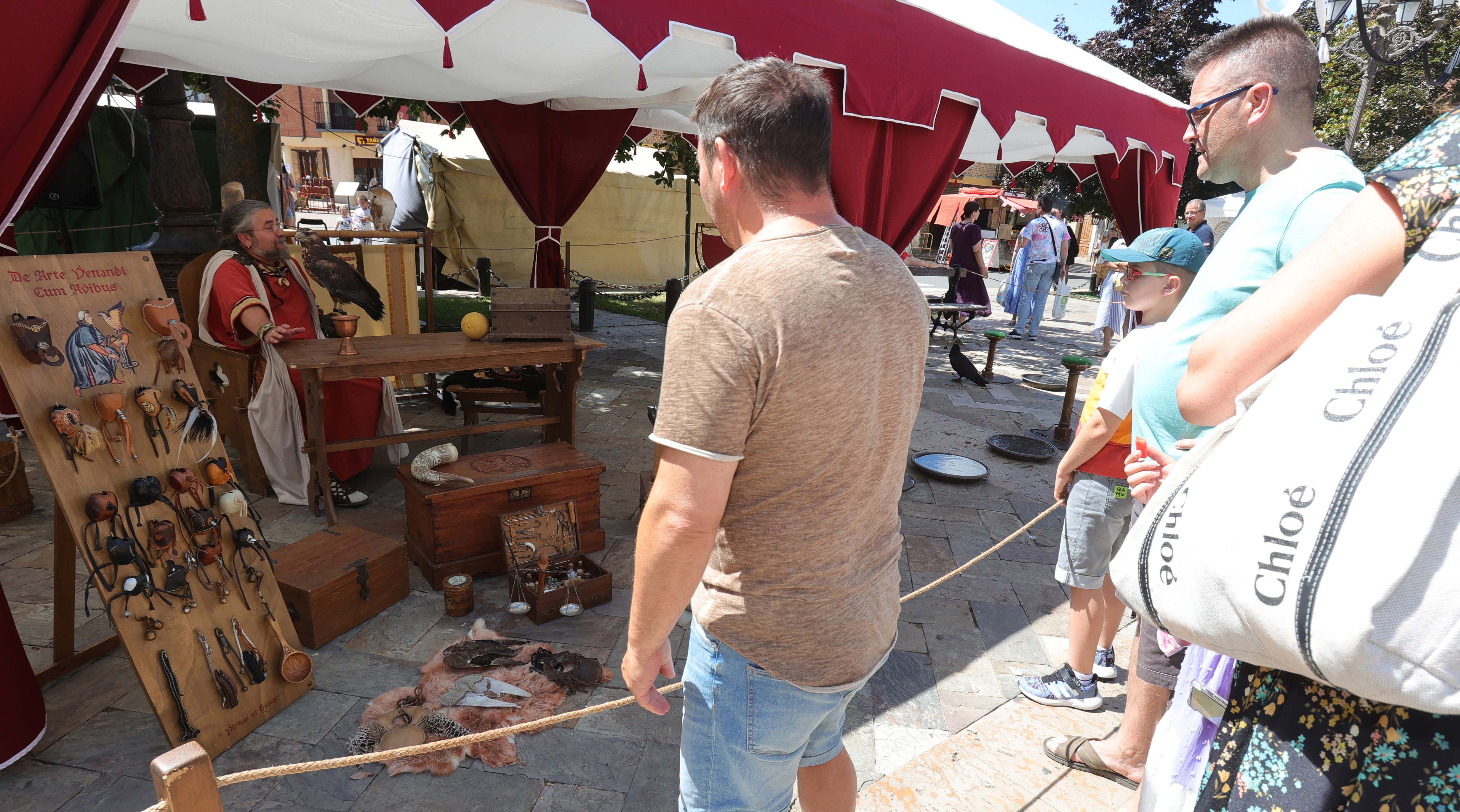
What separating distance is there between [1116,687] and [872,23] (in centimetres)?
351

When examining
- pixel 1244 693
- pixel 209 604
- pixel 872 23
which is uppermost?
pixel 872 23

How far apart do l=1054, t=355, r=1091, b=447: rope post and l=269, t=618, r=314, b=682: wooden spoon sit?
18.8 feet

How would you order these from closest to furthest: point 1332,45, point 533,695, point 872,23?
point 533,695 < point 872,23 < point 1332,45

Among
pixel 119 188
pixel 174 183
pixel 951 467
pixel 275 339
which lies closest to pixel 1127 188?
pixel 951 467

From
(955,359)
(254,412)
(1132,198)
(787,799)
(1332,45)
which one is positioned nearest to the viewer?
(787,799)

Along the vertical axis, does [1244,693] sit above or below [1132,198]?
below

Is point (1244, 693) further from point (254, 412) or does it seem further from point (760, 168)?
point (254, 412)

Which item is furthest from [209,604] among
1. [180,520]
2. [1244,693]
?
[1244,693]

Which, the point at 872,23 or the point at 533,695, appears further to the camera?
the point at 872,23

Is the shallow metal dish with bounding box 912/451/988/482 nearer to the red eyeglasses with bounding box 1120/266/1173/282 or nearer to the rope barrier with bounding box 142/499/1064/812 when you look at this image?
the red eyeglasses with bounding box 1120/266/1173/282

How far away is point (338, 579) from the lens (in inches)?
123

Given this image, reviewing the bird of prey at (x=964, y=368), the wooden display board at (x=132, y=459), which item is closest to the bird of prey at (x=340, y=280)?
the wooden display board at (x=132, y=459)

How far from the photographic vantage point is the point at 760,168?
128cm

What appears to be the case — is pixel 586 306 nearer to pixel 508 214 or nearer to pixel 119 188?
pixel 508 214
